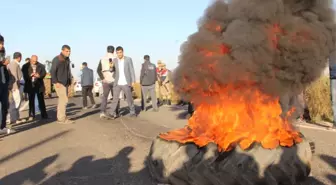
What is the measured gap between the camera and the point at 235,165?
3.87 m

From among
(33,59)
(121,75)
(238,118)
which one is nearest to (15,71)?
(33,59)

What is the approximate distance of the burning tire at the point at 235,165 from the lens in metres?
3.87

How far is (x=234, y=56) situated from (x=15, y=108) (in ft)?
27.4

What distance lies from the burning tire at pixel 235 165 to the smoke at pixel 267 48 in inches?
30.8

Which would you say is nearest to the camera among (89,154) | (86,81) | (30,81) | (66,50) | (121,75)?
(89,154)

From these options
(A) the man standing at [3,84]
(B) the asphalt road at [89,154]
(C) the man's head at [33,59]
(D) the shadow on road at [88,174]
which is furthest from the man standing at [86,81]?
(D) the shadow on road at [88,174]

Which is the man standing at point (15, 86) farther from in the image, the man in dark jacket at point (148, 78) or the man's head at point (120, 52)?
the man in dark jacket at point (148, 78)

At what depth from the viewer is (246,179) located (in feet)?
12.7

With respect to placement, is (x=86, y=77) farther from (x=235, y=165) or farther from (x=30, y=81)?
(x=235, y=165)

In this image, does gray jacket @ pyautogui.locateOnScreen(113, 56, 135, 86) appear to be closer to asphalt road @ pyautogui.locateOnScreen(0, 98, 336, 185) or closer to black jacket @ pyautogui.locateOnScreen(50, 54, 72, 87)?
black jacket @ pyautogui.locateOnScreen(50, 54, 72, 87)

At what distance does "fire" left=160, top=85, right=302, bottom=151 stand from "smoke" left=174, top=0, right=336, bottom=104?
0.41ft

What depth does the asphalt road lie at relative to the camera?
16.5ft

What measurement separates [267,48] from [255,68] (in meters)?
0.26

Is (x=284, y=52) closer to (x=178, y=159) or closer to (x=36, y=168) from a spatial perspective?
(x=178, y=159)
